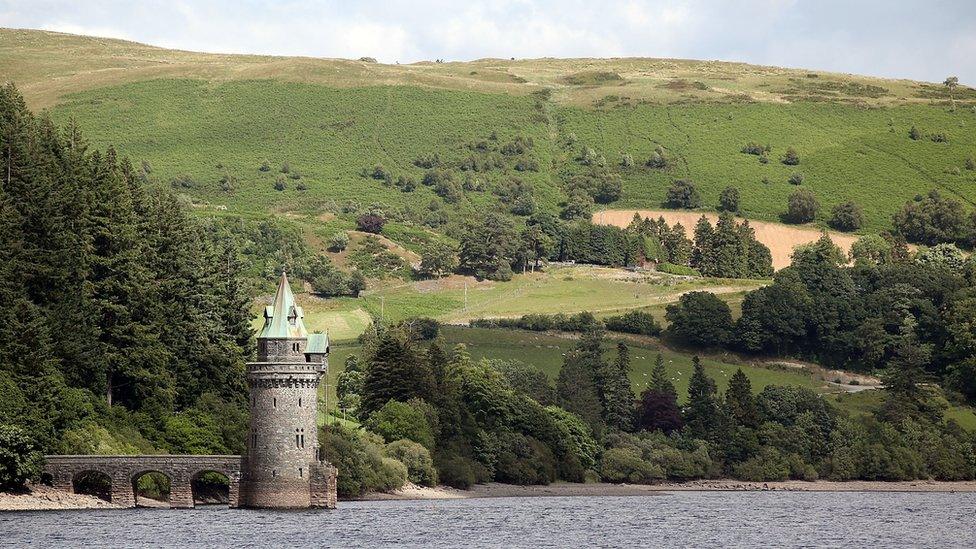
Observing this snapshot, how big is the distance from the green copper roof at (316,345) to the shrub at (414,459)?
25.1 meters

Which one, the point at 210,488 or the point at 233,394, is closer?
the point at 210,488

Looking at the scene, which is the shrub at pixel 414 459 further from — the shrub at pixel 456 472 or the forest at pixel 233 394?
the shrub at pixel 456 472

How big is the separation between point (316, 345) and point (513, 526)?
1723 cm

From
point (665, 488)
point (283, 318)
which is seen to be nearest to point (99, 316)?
point (283, 318)

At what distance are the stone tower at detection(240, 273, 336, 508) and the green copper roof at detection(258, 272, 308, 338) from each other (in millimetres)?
224

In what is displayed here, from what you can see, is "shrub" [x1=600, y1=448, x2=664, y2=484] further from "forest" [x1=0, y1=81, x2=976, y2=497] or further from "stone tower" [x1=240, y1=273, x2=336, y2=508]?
"stone tower" [x1=240, y1=273, x2=336, y2=508]

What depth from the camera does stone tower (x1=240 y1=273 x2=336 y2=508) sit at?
115 m

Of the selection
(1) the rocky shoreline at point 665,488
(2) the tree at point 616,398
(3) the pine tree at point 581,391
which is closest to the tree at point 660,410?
(2) the tree at point 616,398

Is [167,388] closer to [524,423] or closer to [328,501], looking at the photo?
[328,501]

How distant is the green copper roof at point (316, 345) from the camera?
118319 mm

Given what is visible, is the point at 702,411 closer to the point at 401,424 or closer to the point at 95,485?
the point at 401,424

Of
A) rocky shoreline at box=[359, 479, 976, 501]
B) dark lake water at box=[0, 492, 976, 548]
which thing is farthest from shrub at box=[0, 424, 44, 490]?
rocky shoreline at box=[359, 479, 976, 501]

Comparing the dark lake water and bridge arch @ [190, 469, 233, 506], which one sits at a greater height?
bridge arch @ [190, 469, 233, 506]

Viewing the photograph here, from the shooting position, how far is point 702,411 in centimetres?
18750
